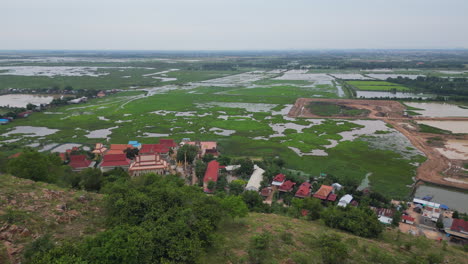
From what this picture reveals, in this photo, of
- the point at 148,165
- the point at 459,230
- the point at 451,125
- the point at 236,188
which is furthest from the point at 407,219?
the point at 451,125

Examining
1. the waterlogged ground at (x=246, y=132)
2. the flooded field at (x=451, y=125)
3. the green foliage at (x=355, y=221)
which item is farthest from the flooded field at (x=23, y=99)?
the flooded field at (x=451, y=125)

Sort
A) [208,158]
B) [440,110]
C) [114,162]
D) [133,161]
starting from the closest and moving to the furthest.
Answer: [114,162] < [133,161] < [208,158] < [440,110]

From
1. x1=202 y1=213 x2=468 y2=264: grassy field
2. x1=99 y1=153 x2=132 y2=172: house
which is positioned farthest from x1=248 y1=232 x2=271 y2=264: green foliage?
x1=99 y1=153 x2=132 y2=172: house

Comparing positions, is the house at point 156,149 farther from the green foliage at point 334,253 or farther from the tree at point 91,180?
the green foliage at point 334,253

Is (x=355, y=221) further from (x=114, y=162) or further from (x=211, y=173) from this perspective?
(x=114, y=162)

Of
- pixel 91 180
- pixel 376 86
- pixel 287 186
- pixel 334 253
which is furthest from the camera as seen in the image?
pixel 376 86

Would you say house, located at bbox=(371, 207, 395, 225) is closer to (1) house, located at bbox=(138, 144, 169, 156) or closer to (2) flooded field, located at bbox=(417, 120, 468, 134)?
(1) house, located at bbox=(138, 144, 169, 156)
